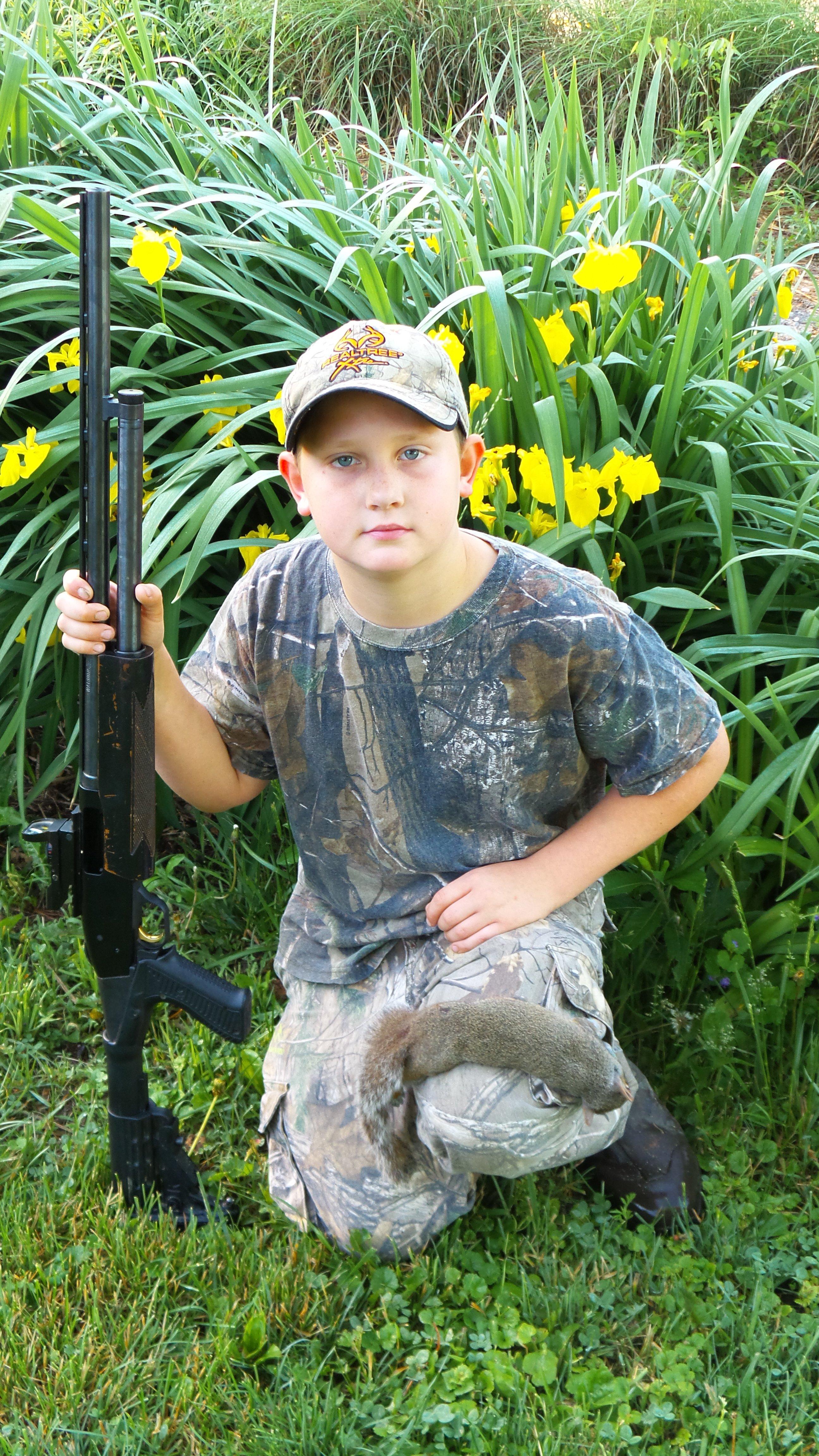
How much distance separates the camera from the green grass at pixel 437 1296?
1.43 m

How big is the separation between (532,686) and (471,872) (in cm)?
28

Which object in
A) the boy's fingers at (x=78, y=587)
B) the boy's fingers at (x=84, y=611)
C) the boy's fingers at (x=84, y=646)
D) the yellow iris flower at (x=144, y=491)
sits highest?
the yellow iris flower at (x=144, y=491)

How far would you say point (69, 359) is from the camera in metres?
2.31

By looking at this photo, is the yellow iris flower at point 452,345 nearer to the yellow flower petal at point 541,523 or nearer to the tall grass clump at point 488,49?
the yellow flower petal at point 541,523

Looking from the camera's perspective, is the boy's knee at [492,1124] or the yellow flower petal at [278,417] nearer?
the boy's knee at [492,1124]

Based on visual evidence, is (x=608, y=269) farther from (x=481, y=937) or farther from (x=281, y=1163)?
(x=281, y=1163)

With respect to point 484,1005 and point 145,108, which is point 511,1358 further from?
point 145,108

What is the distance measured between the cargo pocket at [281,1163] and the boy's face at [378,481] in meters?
0.84

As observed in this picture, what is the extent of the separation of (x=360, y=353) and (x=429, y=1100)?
37.1 inches

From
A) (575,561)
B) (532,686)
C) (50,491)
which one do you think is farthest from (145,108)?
(532,686)

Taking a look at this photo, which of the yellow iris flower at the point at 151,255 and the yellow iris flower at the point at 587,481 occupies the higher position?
the yellow iris flower at the point at 151,255

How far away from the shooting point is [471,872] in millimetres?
1643

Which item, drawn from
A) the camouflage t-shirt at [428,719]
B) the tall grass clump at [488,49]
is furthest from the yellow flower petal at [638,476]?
the tall grass clump at [488,49]

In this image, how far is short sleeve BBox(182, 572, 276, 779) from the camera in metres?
1.65
